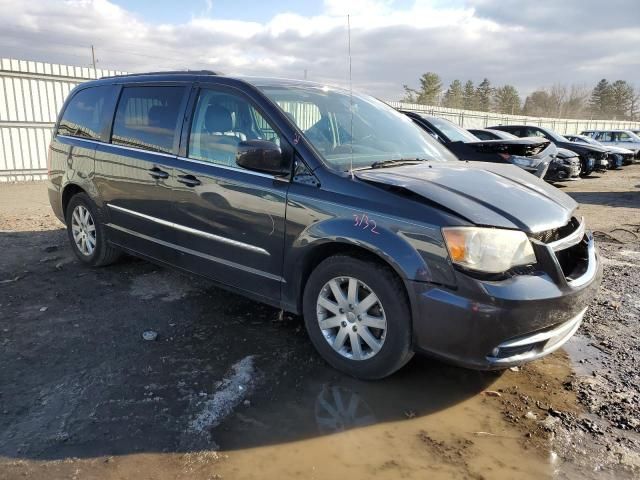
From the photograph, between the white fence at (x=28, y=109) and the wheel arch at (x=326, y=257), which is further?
the white fence at (x=28, y=109)

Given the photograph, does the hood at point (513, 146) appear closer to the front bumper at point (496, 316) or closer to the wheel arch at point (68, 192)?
the wheel arch at point (68, 192)

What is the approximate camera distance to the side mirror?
3254 mm

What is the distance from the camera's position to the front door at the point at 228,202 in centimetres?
341

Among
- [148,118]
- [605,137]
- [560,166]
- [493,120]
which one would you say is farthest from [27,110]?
[493,120]

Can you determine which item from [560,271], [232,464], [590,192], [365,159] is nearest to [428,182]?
[365,159]

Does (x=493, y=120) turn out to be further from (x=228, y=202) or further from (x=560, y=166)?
(x=228, y=202)

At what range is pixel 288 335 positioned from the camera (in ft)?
12.5

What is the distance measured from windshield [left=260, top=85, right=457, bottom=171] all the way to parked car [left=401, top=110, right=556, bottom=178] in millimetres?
4857

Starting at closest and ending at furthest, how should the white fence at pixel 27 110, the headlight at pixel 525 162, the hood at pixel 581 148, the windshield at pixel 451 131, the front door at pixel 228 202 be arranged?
the front door at pixel 228 202
the windshield at pixel 451 131
the headlight at pixel 525 162
the white fence at pixel 27 110
the hood at pixel 581 148

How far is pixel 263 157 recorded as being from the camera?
327 centimetres

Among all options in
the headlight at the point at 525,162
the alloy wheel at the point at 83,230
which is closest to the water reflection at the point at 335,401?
the alloy wheel at the point at 83,230

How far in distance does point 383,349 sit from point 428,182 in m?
1.04

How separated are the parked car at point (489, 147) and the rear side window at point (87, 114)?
5.47 meters

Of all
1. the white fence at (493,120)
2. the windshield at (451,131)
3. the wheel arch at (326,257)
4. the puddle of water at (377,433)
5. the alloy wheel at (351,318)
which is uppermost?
the white fence at (493,120)
